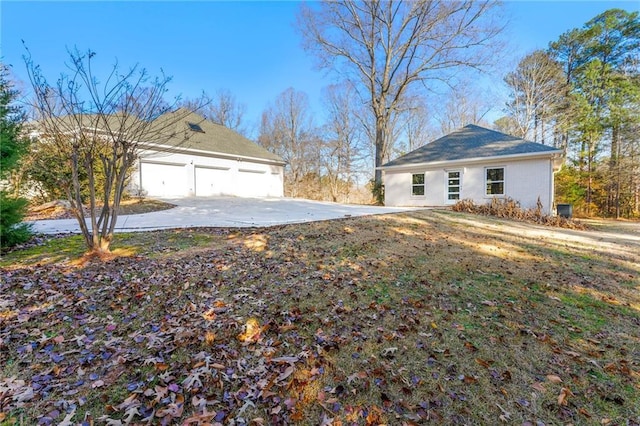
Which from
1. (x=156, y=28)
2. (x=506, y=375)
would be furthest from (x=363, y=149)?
(x=506, y=375)

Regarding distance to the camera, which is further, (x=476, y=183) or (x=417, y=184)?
(x=417, y=184)

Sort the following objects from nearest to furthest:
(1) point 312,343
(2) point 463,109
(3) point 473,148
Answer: (1) point 312,343 < (3) point 473,148 < (2) point 463,109

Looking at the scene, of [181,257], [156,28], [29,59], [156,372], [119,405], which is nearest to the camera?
[119,405]

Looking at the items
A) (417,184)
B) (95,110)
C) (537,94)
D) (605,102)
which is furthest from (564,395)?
(537,94)

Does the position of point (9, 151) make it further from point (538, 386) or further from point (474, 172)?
point (474, 172)

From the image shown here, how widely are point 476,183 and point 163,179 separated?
49.2 feet

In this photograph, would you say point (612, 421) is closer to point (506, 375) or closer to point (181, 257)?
point (506, 375)

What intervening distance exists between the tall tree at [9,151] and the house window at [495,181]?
15.1 meters

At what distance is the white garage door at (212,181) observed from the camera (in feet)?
53.5

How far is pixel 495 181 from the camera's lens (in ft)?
43.3

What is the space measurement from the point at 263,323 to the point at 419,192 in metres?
13.6

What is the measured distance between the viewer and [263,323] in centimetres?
298

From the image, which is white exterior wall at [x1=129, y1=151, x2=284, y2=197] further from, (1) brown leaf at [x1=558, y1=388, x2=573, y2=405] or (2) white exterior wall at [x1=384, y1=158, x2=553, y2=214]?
(1) brown leaf at [x1=558, y1=388, x2=573, y2=405]

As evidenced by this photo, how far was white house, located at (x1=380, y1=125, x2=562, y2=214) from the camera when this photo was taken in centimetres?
1221
